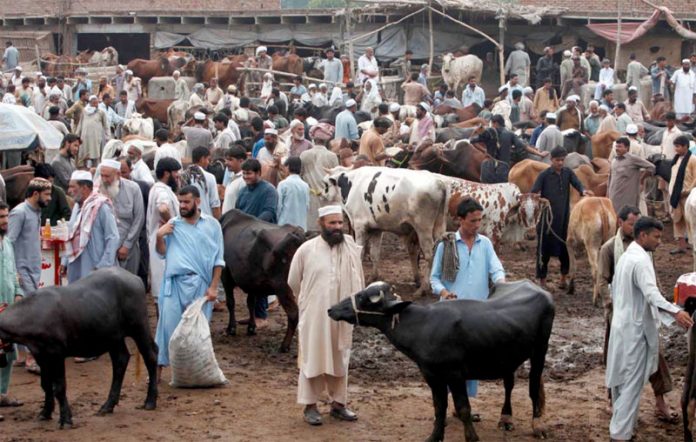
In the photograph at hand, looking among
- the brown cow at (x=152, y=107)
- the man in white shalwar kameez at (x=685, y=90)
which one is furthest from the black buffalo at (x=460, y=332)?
the brown cow at (x=152, y=107)

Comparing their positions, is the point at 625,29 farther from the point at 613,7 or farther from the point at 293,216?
the point at 293,216


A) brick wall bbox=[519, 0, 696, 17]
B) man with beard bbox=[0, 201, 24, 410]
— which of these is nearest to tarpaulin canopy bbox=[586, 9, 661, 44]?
brick wall bbox=[519, 0, 696, 17]

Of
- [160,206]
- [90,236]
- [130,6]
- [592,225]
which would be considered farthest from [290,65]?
[90,236]

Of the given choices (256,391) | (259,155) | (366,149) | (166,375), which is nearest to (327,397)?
(256,391)

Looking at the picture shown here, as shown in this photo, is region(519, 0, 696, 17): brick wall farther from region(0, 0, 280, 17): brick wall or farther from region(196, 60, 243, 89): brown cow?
region(0, 0, 280, 17): brick wall

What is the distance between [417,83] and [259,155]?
12.6m

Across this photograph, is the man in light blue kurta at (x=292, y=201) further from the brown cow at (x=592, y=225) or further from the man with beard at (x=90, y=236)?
the brown cow at (x=592, y=225)

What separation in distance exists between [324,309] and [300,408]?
3.03 feet

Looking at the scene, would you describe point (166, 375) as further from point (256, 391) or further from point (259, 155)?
point (259, 155)

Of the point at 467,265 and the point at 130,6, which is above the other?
the point at 130,6

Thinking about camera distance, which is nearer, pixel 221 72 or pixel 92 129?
pixel 92 129

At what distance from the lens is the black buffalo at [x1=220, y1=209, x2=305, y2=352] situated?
10742 mm

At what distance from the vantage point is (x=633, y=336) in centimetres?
794

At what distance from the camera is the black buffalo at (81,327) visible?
27.1ft
